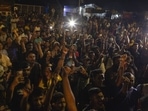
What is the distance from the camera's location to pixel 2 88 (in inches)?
207

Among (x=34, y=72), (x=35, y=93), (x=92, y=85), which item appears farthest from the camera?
(x=34, y=72)

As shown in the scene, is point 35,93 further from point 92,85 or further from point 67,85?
point 92,85

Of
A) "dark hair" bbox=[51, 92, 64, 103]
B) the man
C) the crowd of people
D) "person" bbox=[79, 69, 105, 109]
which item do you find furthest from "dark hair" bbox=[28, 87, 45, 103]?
the man

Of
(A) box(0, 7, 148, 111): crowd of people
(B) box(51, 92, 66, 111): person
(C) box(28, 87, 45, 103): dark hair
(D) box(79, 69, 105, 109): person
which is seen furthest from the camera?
(D) box(79, 69, 105, 109): person

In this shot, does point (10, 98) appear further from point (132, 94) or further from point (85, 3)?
point (85, 3)

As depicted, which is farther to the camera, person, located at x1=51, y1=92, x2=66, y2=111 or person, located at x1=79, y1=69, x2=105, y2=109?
person, located at x1=79, y1=69, x2=105, y2=109

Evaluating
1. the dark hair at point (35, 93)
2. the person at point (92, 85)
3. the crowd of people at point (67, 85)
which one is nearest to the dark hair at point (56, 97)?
the crowd of people at point (67, 85)

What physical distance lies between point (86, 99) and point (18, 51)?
4.11 m

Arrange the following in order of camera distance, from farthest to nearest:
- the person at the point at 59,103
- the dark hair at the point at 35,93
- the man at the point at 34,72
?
1. the man at the point at 34,72
2. the dark hair at the point at 35,93
3. the person at the point at 59,103

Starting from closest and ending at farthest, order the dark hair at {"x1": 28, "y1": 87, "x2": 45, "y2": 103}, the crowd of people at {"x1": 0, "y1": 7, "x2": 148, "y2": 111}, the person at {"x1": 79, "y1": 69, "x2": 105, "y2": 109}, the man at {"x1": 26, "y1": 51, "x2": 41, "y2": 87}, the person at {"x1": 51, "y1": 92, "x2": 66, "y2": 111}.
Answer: the person at {"x1": 51, "y1": 92, "x2": 66, "y2": 111} < the crowd of people at {"x1": 0, "y1": 7, "x2": 148, "y2": 111} < the dark hair at {"x1": 28, "y1": 87, "x2": 45, "y2": 103} < the person at {"x1": 79, "y1": 69, "x2": 105, "y2": 109} < the man at {"x1": 26, "y1": 51, "x2": 41, "y2": 87}

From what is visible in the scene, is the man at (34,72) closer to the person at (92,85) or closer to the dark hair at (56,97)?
the person at (92,85)

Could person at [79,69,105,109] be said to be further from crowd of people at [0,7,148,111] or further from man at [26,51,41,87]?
man at [26,51,41,87]

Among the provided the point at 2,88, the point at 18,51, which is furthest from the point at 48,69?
the point at 18,51

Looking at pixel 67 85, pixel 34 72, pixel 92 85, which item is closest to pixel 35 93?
pixel 67 85
